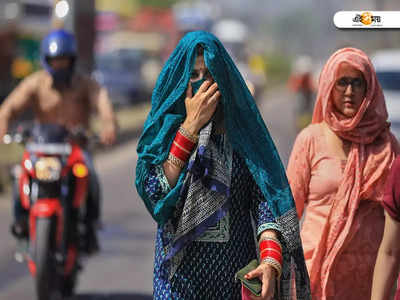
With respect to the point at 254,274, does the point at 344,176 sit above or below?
above

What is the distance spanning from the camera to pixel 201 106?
367 cm

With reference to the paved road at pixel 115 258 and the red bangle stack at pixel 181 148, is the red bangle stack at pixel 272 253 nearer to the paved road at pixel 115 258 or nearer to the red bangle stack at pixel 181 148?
the red bangle stack at pixel 181 148

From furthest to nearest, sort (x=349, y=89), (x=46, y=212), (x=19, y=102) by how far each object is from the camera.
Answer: (x=19, y=102) → (x=46, y=212) → (x=349, y=89)

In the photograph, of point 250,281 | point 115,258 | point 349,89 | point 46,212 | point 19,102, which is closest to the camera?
point 250,281

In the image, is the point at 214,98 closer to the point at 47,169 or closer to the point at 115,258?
Result: the point at 47,169

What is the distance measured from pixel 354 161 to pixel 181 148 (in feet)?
3.73

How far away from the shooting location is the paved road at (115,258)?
7.91m

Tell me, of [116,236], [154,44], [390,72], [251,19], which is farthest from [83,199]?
[251,19]

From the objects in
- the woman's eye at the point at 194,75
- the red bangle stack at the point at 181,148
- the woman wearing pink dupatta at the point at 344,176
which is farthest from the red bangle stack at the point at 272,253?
the woman wearing pink dupatta at the point at 344,176

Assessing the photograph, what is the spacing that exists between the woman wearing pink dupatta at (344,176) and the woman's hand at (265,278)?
0.94 meters

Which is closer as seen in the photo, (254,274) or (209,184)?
(254,274)

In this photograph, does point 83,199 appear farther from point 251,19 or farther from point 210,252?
point 251,19

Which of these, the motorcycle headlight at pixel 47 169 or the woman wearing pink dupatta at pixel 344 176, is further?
the motorcycle headlight at pixel 47 169

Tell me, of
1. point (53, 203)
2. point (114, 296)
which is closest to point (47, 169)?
point (53, 203)
